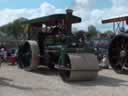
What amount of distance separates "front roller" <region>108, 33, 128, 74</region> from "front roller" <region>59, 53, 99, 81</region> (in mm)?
3068

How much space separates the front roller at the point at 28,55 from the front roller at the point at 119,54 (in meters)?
3.34

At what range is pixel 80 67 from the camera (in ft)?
33.5

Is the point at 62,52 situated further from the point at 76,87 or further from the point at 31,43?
the point at 31,43

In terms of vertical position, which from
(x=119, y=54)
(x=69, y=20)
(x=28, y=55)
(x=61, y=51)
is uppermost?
(x=69, y=20)

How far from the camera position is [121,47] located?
1388cm

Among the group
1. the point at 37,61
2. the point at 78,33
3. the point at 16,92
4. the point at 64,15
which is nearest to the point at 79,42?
the point at 78,33

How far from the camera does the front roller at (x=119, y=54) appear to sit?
13406mm

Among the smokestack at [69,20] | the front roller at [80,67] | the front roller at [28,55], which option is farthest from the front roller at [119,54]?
the front roller at [28,55]

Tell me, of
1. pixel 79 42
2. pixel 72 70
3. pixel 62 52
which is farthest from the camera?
pixel 79 42

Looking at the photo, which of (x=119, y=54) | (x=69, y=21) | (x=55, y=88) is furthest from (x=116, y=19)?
(x=55, y=88)

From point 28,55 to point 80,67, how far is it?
14.2 ft

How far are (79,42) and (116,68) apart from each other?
117 inches

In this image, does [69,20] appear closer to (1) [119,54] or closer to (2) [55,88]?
(1) [119,54]

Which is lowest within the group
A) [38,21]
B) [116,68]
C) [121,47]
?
[116,68]
